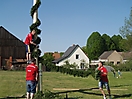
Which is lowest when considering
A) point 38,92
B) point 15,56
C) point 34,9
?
point 38,92

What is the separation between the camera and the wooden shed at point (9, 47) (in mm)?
72750

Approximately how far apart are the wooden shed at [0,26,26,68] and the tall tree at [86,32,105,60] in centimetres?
4936

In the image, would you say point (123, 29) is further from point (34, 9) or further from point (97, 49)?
point (97, 49)

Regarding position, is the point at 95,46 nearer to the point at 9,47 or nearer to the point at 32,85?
the point at 9,47

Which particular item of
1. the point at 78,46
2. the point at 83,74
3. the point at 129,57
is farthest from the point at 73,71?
the point at 78,46

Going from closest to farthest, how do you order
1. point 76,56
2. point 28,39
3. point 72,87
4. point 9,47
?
point 28,39 < point 72,87 < point 9,47 < point 76,56

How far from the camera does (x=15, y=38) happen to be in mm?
74000

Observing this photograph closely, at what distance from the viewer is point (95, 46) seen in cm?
12019

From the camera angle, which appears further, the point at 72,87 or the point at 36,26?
the point at 72,87

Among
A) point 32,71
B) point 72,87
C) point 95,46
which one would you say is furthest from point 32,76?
point 95,46

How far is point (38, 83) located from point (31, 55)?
1.13m

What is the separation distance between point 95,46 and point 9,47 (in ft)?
179

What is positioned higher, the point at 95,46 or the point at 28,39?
the point at 95,46

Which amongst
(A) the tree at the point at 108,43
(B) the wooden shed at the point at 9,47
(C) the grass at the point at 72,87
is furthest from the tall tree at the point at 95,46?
(C) the grass at the point at 72,87
